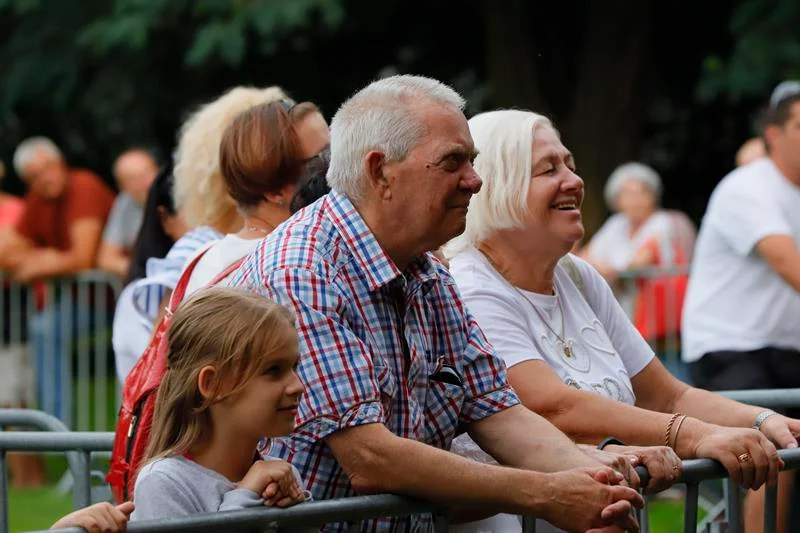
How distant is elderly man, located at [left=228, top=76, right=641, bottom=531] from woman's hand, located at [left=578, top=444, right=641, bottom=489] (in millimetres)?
31

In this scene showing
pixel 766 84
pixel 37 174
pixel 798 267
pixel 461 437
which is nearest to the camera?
pixel 461 437

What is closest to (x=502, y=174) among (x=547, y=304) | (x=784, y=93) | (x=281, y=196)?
(x=547, y=304)

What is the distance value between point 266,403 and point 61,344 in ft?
26.7

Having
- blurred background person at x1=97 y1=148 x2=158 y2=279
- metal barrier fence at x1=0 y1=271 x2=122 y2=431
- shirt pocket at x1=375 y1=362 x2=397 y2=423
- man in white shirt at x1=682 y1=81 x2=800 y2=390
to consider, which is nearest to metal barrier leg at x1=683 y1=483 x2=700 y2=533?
Result: shirt pocket at x1=375 y1=362 x2=397 y2=423

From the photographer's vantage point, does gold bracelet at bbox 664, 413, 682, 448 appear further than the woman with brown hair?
No

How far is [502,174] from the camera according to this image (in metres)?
4.68

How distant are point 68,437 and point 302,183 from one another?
0.87 metres

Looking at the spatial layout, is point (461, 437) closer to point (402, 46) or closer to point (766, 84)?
point (766, 84)

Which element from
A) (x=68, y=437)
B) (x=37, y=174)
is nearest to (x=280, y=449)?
(x=68, y=437)

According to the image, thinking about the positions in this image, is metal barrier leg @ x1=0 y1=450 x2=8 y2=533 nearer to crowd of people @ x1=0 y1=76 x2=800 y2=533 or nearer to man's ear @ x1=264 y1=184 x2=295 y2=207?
crowd of people @ x1=0 y1=76 x2=800 y2=533

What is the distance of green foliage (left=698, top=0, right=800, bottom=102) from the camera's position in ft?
41.0

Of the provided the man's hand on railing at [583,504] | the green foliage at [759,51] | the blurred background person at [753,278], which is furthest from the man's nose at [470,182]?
the green foliage at [759,51]

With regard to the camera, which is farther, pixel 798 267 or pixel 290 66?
pixel 290 66

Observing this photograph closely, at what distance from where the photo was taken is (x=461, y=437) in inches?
173
